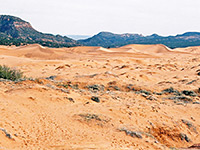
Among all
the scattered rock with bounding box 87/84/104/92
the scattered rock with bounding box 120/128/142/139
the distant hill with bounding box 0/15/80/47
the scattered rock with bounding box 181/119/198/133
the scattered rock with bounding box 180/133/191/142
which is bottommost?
the scattered rock with bounding box 180/133/191/142

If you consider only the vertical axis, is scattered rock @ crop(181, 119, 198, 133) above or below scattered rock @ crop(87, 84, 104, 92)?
below

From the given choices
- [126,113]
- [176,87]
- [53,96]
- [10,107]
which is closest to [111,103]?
[126,113]

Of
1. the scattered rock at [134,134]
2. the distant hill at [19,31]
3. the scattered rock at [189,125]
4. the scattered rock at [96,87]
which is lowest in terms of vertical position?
the scattered rock at [189,125]

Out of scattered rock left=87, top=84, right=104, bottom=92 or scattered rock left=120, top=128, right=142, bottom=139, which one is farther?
scattered rock left=87, top=84, right=104, bottom=92

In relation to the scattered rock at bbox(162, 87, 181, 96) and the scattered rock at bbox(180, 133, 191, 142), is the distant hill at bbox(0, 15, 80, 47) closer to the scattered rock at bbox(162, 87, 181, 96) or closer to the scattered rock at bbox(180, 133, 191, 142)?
the scattered rock at bbox(162, 87, 181, 96)

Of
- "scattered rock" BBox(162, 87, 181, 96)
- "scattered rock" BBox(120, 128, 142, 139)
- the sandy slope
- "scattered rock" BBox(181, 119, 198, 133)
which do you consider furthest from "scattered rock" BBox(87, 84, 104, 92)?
"scattered rock" BBox(120, 128, 142, 139)

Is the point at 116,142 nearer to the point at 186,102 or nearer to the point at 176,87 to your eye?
the point at 186,102

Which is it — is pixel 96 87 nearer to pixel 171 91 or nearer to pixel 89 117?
pixel 171 91

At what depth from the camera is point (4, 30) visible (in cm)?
14012

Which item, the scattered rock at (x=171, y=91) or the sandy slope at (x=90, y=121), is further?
the scattered rock at (x=171, y=91)

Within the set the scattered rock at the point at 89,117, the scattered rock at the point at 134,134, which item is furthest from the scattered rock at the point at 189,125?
the scattered rock at the point at 89,117

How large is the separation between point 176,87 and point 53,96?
1079 cm

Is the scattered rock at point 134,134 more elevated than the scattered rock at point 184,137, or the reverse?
the scattered rock at point 134,134

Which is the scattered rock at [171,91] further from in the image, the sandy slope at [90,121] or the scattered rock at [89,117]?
the scattered rock at [89,117]
